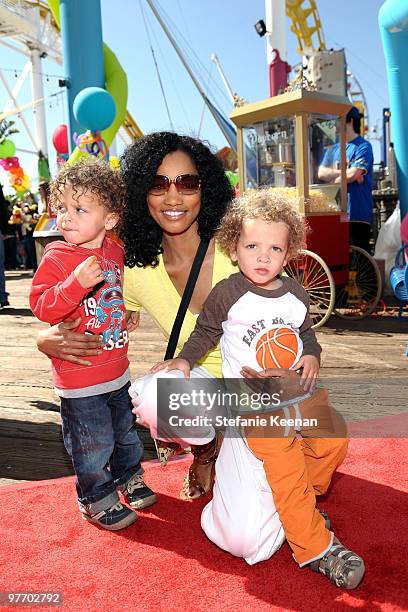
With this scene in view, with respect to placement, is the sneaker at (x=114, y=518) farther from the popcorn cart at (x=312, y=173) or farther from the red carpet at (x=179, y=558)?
the popcorn cart at (x=312, y=173)

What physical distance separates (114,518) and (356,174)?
177 inches

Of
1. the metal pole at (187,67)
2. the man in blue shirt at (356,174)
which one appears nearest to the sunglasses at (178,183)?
the man in blue shirt at (356,174)

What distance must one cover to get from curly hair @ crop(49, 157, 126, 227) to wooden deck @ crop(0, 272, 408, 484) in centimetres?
128

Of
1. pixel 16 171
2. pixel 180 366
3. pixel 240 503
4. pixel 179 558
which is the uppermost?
pixel 16 171

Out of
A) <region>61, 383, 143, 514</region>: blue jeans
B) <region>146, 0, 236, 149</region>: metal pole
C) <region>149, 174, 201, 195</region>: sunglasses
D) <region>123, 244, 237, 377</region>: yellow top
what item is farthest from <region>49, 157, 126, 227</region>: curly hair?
<region>146, 0, 236, 149</region>: metal pole

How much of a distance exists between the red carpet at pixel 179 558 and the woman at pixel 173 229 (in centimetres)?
38

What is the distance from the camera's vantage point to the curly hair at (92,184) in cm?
191

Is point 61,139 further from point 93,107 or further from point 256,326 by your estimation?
point 256,326

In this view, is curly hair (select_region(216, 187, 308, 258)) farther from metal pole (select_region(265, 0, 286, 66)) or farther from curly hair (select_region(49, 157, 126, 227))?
metal pole (select_region(265, 0, 286, 66))

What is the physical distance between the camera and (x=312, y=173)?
5.35m

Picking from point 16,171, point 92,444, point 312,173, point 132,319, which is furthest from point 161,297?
point 16,171

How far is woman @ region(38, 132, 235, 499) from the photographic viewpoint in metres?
2.17

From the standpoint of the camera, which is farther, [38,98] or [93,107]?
[38,98]

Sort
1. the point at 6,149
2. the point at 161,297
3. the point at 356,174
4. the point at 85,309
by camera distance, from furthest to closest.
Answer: the point at 6,149, the point at 356,174, the point at 161,297, the point at 85,309
